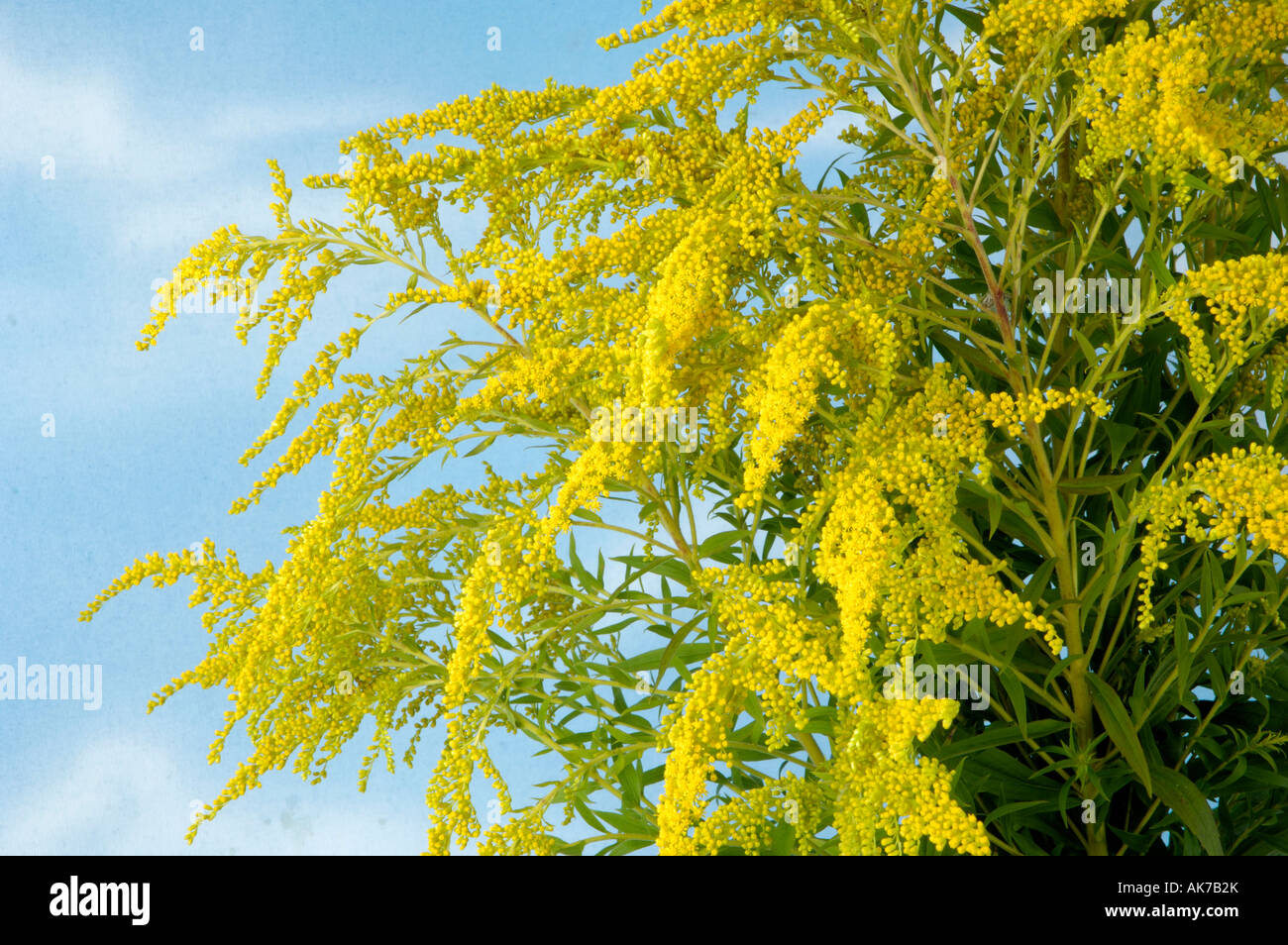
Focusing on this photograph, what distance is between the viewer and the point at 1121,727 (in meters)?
1.51

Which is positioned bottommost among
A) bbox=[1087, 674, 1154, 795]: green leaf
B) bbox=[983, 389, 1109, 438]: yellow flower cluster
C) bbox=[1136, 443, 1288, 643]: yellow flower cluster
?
bbox=[1087, 674, 1154, 795]: green leaf

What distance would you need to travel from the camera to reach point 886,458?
4.36 feet

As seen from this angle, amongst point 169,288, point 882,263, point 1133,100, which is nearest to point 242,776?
point 169,288

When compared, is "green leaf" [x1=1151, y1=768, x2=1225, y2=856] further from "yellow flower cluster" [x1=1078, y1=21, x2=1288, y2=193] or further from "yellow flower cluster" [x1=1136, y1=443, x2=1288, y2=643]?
"yellow flower cluster" [x1=1078, y1=21, x2=1288, y2=193]

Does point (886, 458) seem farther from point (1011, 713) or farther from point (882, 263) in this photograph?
point (1011, 713)

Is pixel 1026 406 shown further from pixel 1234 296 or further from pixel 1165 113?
pixel 1165 113

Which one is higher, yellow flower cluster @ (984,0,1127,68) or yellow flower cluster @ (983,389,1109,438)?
yellow flower cluster @ (984,0,1127,68)

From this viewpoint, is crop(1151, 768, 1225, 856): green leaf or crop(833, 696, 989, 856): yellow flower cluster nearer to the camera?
crop(833, 696, 989, 856): yellow flower cluster

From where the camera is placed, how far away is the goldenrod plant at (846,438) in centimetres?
129

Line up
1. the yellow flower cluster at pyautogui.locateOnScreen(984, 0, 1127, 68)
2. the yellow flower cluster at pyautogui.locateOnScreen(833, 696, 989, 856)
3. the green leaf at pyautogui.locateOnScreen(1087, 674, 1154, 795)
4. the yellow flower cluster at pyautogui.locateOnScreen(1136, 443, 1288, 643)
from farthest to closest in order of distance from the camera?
the green leaf at pyautogui.locateOnScreen(1087, 674, 1154, 795)
the yellow flower cluster at pyautogui.locateOnScreen(984, 0, 1127, 68)
the yellow flower cluster at pyautogui.locateOnScreen(1136, 443, 1288, 643)
the yellow flower cluster at pyautogui.locateOnScreen(833, 696, 989, 856)

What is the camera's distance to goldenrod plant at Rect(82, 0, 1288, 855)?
1.29 m

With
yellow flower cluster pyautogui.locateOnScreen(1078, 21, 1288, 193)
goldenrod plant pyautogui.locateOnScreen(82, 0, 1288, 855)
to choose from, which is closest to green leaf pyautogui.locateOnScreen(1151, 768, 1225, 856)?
goldenrod plant pyautogui.locateOnScreen(82, 0, 1288, 855)

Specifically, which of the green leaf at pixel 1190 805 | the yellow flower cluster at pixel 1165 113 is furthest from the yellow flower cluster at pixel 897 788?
the yellow flower cluster at pixel 1165 113

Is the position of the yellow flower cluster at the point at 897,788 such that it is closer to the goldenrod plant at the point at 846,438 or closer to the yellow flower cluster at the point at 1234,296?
the goldenrod plant at the point at 846,438
